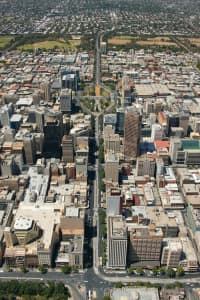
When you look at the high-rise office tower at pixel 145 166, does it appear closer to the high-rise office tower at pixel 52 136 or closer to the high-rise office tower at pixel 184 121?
the high-rise office tower at pixel 52 136

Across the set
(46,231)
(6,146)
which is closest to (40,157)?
(6,146)

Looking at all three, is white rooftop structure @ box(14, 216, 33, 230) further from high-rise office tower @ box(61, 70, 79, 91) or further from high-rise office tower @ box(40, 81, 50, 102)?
high-rise office tower @ box(61, 70, 79, 91)

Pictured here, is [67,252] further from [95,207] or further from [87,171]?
[87,171]

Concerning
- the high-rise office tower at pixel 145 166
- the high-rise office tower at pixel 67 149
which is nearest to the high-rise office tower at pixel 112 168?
the high-rise office tower at pixel 145 166

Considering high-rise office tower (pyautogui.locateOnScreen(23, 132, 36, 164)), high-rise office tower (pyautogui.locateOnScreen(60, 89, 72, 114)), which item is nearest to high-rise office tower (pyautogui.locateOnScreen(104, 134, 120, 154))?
high-rise office tower (pyautogui.locateOnScreen(23, 132, 36, 164))

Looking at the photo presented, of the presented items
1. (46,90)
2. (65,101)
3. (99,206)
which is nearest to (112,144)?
(99,206)
